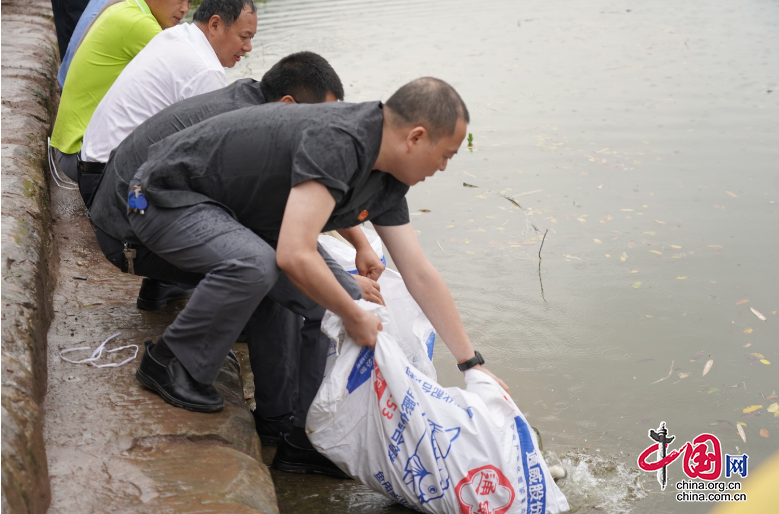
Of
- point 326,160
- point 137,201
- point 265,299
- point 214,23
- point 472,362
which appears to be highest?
point 214,23

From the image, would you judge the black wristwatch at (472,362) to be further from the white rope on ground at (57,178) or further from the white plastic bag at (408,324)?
the white rope on ground at (57,178)

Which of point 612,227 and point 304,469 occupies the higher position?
point 612,227

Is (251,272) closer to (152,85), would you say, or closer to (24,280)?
(24,280)

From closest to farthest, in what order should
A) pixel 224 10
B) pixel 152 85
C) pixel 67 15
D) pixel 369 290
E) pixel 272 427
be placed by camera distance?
pixel 369 290 → pixel 272 427 → pixel 152 85 → pixel 224 10 → pixel 67 15

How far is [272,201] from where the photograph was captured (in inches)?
98.4

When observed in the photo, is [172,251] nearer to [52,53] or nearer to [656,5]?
[52,53]

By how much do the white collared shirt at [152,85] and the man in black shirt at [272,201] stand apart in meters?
1.05

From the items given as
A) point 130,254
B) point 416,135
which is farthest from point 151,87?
Answer: point 416,135

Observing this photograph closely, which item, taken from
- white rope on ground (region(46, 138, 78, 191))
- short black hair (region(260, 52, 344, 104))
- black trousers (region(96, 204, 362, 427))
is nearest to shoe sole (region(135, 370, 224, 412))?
black trousers (region(96, 204, 362, 427))

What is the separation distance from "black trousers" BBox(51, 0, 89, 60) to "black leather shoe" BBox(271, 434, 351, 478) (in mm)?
4452

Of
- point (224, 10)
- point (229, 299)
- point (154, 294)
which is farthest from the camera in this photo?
point (224, 10)

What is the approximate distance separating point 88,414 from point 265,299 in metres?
0.71

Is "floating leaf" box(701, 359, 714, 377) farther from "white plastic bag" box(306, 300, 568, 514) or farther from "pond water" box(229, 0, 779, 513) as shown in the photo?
"white plastic bag" box(306, 300, 568, 514)

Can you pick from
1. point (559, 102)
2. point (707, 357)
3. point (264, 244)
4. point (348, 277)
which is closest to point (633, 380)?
point (707, 357)
